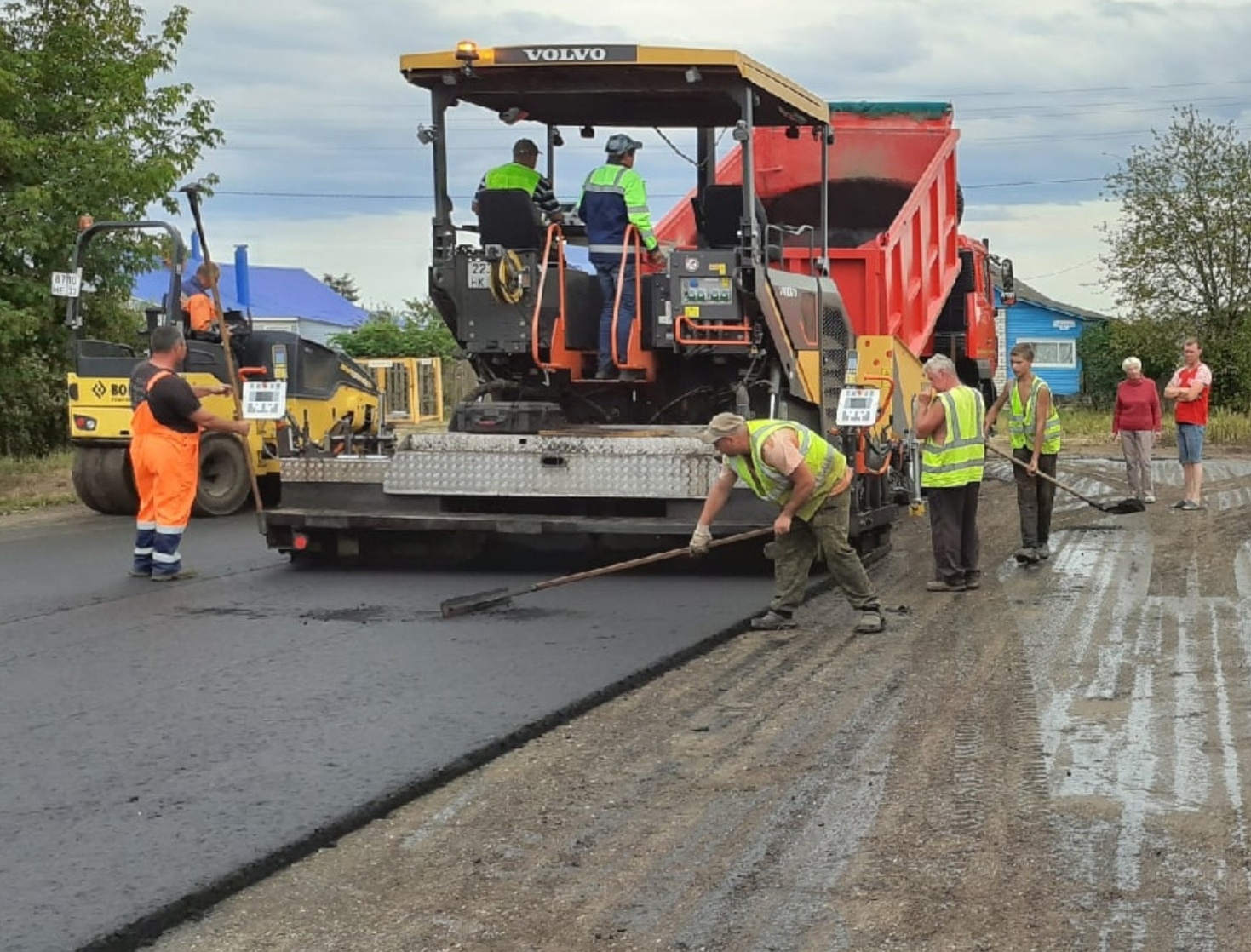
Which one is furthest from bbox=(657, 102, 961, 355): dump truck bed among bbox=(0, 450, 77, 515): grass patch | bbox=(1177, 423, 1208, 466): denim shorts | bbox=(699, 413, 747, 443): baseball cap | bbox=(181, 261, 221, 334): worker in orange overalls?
bbox=(0, 450, 77, 515): grass patch

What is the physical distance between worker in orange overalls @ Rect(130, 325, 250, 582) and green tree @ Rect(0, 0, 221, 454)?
690 cm

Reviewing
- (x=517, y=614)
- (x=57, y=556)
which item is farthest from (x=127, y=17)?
(x=517, y=614)

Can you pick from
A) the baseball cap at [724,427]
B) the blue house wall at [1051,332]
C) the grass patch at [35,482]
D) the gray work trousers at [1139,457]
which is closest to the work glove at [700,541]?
the baseball cap at [724,427]

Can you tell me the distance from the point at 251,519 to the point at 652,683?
734 cm

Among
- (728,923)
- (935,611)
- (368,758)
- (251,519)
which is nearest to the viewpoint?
(728,923)

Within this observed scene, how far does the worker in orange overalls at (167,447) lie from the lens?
30.4 ft

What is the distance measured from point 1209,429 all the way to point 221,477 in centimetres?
1626

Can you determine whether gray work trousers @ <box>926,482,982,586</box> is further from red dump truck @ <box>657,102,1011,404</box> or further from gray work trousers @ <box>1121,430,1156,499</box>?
gray work trousers @ <box>1121,430,1156,499</box>

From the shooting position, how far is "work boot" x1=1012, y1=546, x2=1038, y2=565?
10109 millimetres

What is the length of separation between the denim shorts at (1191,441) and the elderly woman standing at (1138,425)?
0.25 meters

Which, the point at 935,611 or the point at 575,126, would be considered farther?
the point at 575,126

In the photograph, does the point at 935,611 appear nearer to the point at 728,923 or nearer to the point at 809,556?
the point at 809,556

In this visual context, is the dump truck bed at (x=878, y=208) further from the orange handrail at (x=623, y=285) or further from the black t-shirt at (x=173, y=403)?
the black t-shirt at (x=173, y=403)

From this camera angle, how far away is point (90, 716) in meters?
5.81
